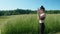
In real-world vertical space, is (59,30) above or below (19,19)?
below

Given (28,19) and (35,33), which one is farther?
(28,19)

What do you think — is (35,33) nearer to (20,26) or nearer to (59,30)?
(20,26)

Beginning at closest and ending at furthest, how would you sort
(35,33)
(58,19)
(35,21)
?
1. (35,33)
2. (35,21)
3. (58,19)

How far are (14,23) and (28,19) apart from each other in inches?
43.8

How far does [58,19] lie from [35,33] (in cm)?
242

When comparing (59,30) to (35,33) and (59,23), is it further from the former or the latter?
(35,33)

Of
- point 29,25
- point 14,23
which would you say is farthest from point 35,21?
point 14,23

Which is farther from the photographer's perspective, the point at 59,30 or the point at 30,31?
the point at 59,30

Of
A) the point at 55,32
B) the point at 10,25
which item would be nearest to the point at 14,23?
the point at 10,25

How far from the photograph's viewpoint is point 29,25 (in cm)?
1040

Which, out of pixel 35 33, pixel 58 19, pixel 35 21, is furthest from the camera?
pixel 58 19

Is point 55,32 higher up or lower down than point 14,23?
lower down

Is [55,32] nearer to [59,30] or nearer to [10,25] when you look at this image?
[59,30]

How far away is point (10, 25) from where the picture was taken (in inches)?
398
